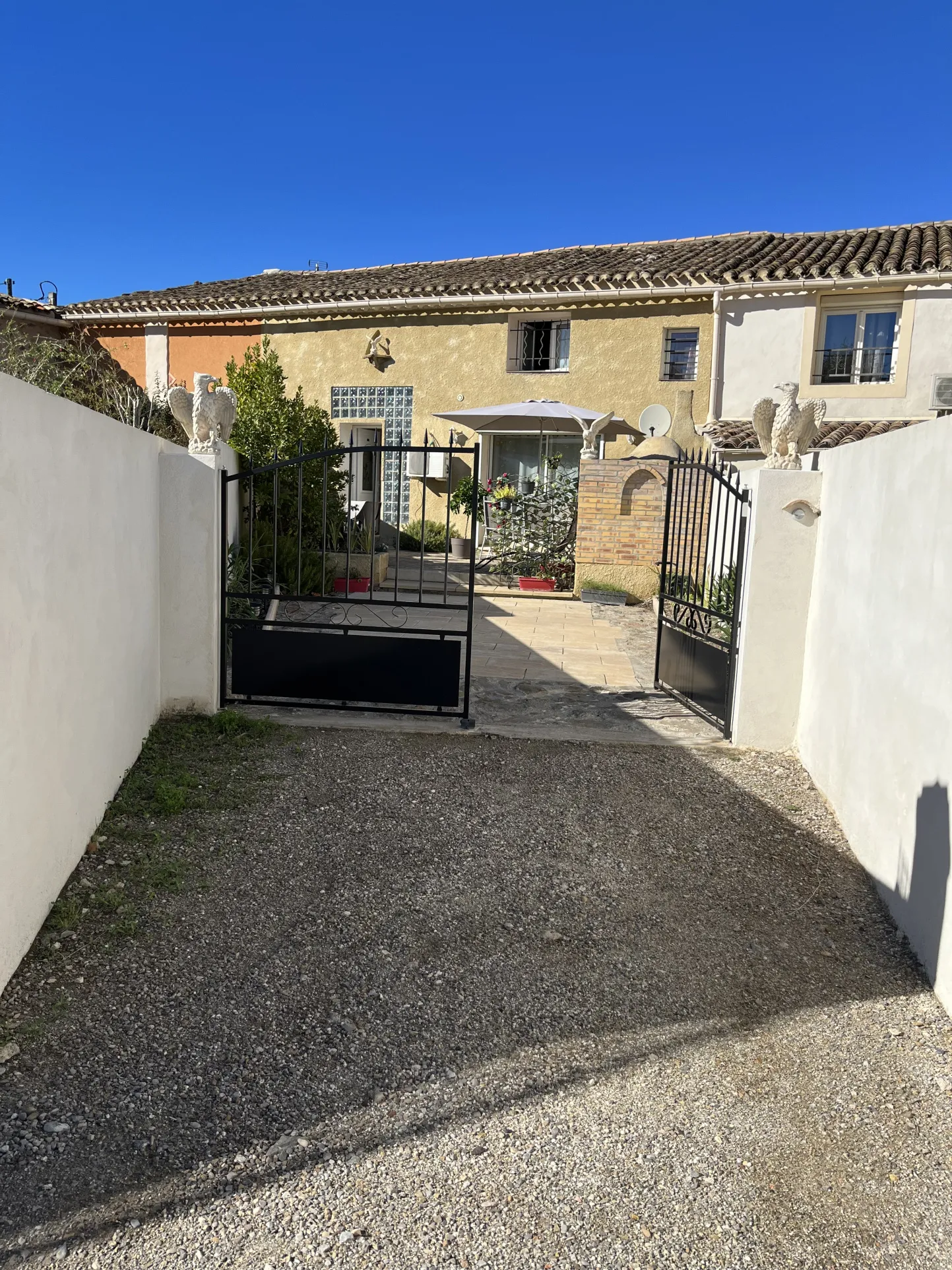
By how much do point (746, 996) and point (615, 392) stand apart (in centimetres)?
1456

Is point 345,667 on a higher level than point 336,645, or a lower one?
lower

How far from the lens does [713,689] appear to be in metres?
6.62

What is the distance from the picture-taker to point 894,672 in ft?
13.6

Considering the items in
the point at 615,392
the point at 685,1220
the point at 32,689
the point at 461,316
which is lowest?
the point at 685,1220

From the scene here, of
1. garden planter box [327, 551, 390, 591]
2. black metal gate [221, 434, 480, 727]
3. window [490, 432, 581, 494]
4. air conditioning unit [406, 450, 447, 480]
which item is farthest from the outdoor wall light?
air conditioning unit [406, 450, 447, 480]

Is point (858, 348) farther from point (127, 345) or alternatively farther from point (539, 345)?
point (127, 345)

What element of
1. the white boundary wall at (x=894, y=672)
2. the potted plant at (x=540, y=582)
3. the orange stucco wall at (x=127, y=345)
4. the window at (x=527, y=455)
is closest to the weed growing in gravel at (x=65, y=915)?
the white boundary wall at (x=894, y=672)

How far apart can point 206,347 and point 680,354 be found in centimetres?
999

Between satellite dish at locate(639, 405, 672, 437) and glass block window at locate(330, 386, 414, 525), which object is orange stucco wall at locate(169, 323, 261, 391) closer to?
glass block window at locate(330, 386, 414, 525)

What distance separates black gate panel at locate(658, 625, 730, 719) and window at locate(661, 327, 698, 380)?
32.8 ft

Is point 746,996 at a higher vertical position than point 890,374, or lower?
lower

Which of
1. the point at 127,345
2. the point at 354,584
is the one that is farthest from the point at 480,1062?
the point at 127,345

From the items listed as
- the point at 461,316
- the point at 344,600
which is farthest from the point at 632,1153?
the point at 461,316

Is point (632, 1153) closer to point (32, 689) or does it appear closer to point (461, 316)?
point (32, 689)
